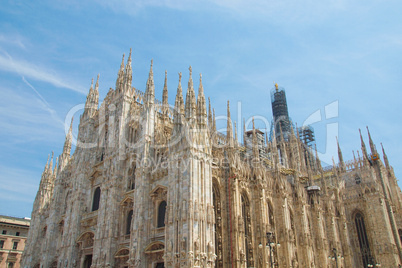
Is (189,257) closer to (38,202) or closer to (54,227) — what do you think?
(54,227)

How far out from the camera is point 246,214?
33.1m

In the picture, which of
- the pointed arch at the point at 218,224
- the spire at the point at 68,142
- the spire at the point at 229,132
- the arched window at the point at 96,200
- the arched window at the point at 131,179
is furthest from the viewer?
the spire at the point at 68,142

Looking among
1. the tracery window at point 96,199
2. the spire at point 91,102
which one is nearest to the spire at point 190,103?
the tracery window at point 96,199

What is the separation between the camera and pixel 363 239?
48.8 meters

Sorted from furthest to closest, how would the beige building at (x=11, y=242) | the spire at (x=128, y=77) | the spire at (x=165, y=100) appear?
the beige building at (x=11, y=242) < the spire at (x=128, y=77) < the spire at (x=165, y=100)

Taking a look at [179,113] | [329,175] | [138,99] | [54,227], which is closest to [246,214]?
[179,113]

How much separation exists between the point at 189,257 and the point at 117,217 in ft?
39.2

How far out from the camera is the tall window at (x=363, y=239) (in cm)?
4756

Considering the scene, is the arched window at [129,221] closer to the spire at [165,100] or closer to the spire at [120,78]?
the spire at [165,100]

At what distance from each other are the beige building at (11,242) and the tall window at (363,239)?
2248 inches

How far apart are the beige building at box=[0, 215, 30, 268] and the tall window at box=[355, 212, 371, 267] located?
57.1m

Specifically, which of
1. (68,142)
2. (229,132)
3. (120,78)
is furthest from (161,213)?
(68,142)

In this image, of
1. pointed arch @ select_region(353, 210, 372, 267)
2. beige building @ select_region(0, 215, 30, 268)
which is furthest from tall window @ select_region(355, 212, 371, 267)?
beige building @ select_region(0, 215, 30, 268)

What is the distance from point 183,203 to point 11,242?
48005 mm
